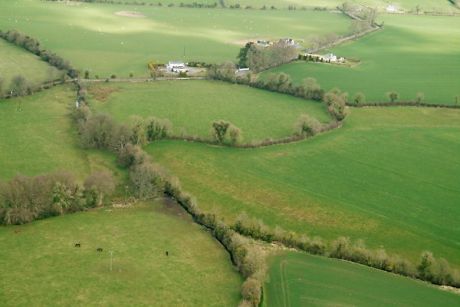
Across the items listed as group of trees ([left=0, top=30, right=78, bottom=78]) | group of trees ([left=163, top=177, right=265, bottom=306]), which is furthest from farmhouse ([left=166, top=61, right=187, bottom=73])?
group of trees ([left=163, top=177, right=265, bottom=306])

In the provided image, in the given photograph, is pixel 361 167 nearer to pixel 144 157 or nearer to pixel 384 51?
pixel 144 157

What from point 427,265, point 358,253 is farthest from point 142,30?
point 427,265

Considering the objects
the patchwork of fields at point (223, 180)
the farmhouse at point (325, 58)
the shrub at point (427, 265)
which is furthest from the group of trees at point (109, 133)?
the farmhouse at point (325, 58)

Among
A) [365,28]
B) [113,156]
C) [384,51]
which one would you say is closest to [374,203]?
[113,156]

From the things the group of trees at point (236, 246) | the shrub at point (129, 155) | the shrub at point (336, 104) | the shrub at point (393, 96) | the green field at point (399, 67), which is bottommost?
the group of trees at point (236, 246)

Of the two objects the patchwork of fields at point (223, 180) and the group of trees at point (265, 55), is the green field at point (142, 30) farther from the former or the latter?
the group of trees at point (265, 55)

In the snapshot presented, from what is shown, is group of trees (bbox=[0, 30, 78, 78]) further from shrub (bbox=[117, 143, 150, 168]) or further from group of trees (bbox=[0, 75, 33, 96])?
shrub (bbox=[117, 143, 150, 168])
